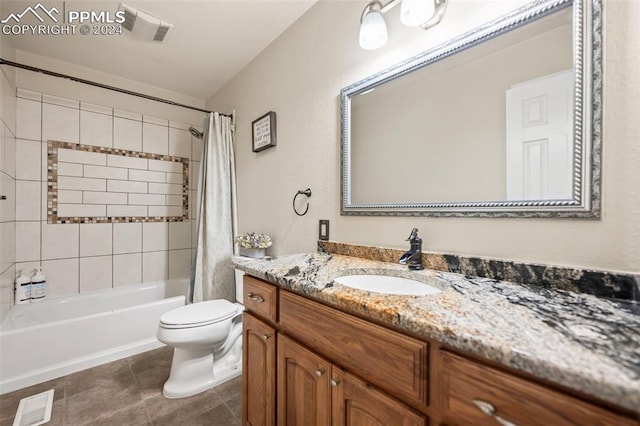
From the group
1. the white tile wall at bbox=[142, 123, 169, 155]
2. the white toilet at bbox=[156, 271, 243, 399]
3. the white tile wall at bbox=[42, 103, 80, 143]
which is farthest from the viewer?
the white tile wall at bbox=[142, 123, 169, 155]

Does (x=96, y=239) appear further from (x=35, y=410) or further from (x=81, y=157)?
(x=35, y=410)

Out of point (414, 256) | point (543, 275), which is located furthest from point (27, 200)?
point (543, 275)

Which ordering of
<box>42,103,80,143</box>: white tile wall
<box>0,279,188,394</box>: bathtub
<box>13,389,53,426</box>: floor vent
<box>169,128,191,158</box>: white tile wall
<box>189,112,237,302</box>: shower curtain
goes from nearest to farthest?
<box>13,389,53,426</box>: floor vent, <box>0,279,188,394</box>: bathtub, <box>42,103,80,143</box>: white tile wall, <box>189,112,237,302</box>: shower curtain, <box>169,128,191,158</box>: white tile wall

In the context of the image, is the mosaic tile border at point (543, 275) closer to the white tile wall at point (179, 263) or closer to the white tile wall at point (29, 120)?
the white tile wall at point (179, 263)

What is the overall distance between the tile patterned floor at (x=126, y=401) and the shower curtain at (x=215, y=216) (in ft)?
2.28

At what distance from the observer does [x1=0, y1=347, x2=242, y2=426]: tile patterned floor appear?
1415 millimetres

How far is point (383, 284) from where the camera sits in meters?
1.08

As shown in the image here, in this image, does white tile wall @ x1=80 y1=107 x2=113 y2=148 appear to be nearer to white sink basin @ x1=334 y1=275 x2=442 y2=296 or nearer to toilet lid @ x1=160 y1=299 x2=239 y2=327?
toilet lid @ x1=160 y1=299 x2=239 y2=327

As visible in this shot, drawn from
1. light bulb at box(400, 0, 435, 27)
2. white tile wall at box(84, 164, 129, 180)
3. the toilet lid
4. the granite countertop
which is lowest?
the toilet lid

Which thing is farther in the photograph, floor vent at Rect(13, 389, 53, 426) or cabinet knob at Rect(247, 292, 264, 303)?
floor vent at Rect(13, 389, 53, 426)

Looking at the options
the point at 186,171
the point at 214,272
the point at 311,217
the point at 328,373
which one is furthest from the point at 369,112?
the point at 186,171

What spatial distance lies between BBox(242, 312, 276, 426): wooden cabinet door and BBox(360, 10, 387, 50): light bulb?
1.30 metres

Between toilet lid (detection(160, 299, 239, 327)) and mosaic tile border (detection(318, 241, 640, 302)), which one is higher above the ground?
mosaic tile border (detection(318, 241, 640, 302))

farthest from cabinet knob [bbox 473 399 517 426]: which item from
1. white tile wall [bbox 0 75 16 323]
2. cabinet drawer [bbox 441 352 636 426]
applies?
white tile wall [bbox 0 75 16 323]
